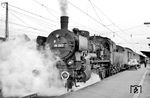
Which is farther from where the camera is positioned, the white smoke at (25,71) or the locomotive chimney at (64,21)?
the locomotive chimney at (64,21)

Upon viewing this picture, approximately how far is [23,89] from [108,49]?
11042 millimetres

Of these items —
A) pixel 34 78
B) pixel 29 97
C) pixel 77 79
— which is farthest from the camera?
pixel 77 79

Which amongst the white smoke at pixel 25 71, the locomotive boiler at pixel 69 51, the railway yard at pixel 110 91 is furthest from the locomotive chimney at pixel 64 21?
the railway yard at pixel 110 91

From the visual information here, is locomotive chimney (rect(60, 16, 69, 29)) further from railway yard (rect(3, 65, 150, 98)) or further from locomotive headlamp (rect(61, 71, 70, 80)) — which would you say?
railway yard (rect(3, 65, 150, 98))

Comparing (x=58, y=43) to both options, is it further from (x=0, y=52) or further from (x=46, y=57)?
(x=0, y=52)

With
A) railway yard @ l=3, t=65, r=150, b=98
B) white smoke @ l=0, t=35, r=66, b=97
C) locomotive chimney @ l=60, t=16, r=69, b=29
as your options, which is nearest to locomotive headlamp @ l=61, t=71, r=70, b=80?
white smoke @ l=0, t=35, r=66, b=97

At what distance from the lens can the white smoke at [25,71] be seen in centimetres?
870

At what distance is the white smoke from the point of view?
870 cm

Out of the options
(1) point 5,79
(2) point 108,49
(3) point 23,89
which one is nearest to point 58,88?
(3) point 23,89

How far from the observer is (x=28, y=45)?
978cm

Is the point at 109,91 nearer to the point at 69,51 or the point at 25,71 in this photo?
the point at 69,51

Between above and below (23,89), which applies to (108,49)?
above

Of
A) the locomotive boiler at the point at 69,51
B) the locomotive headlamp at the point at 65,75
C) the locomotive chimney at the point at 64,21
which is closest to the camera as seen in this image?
the locomotive headlamp at the point at 65,75

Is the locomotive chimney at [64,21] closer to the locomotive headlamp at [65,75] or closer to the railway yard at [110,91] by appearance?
the locomotive headlamp at [65,75]
